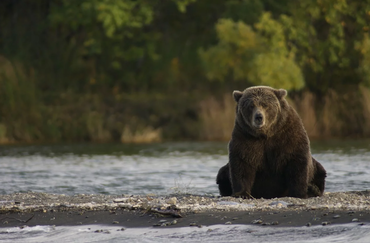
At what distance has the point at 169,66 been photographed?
126 feet

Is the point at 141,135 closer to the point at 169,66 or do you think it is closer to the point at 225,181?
the point at 169,66

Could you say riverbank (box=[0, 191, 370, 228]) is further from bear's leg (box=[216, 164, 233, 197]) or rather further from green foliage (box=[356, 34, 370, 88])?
green foliage (box=[356, 34, 370, 88])

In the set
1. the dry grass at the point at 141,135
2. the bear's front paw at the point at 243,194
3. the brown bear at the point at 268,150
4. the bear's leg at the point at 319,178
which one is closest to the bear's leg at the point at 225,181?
the brown bear at the point at 268,150

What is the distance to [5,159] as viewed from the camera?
2002 cm

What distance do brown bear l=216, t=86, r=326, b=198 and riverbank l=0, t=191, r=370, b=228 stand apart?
391 mm

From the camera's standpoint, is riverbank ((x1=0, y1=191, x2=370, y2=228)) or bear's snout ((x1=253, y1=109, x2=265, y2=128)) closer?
riverbank ((x1=0, y1=191, x2=370, y2=228))

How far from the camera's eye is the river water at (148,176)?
725 cm

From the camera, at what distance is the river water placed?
23.8 ft

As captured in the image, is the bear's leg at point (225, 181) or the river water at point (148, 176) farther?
the bear's leg at point (225, 181)

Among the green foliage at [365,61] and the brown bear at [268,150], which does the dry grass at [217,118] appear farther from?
the brown bear at [268,150]

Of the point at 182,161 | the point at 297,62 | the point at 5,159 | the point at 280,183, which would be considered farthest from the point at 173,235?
the point at 297,62

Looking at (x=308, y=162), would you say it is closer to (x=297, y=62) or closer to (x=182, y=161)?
(x=182, y=161)

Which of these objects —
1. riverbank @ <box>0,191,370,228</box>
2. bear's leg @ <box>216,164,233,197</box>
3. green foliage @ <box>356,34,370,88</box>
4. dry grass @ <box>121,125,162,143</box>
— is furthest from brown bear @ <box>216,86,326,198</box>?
green foliage @ <box>356,34,370,88</box>

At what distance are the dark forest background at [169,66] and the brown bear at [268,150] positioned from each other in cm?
1820
